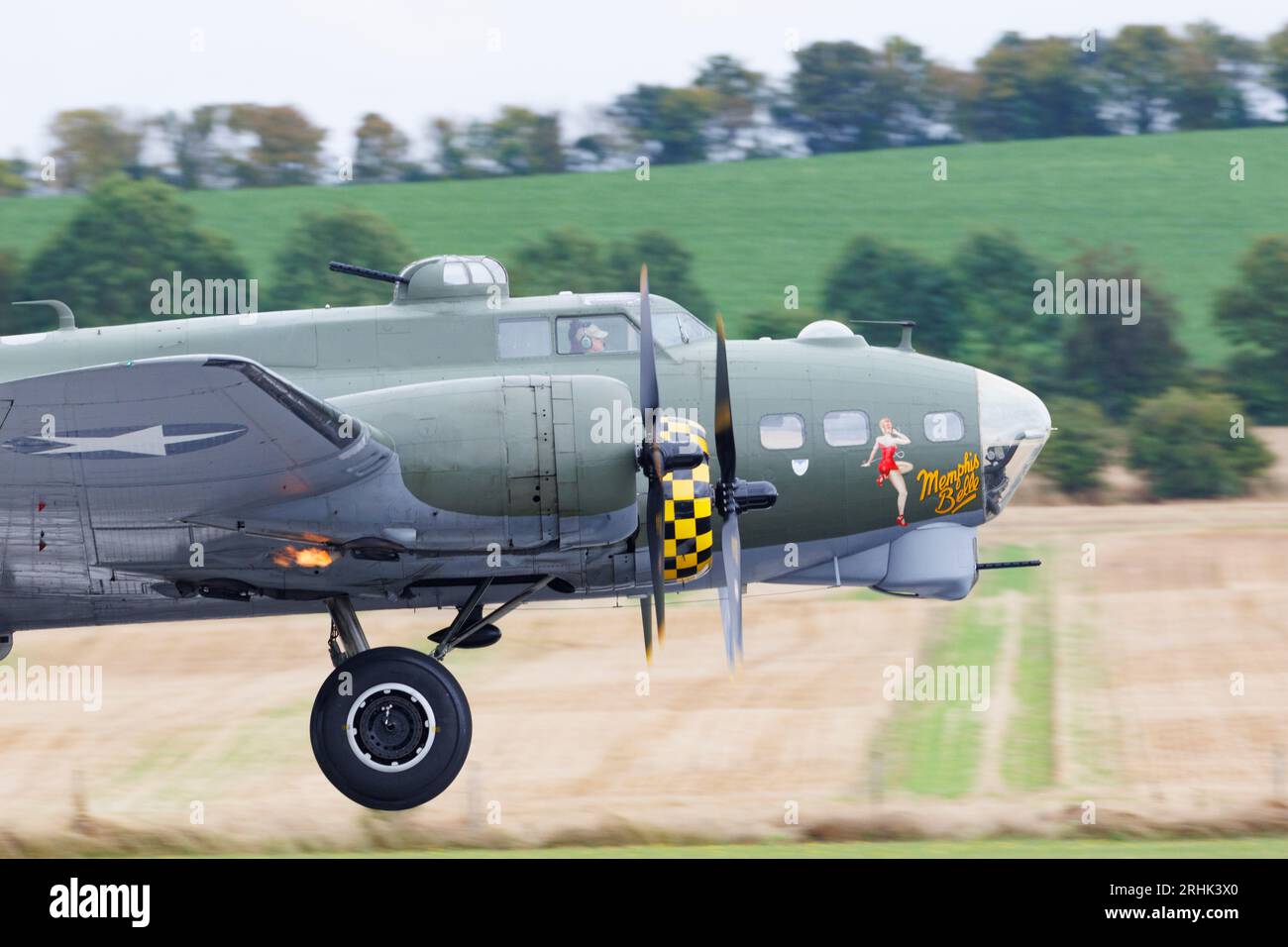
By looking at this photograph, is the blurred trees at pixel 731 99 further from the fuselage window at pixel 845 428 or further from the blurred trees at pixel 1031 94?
the fuselage window at pixel 845 428

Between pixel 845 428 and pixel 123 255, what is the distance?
35.9 meters

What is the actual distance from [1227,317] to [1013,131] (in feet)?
80.4

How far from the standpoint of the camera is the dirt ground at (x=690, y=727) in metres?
16.5

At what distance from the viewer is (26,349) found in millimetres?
15766

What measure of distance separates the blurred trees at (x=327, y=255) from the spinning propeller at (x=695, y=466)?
104ft

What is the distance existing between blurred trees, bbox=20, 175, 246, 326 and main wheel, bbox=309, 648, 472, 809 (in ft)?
107

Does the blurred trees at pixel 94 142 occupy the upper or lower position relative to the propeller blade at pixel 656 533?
upper

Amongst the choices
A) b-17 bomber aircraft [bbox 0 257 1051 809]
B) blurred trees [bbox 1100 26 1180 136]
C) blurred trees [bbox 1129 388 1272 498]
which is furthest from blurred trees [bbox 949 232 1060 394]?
b-17 bomber aircraft [bbox 0 257 1051 809]

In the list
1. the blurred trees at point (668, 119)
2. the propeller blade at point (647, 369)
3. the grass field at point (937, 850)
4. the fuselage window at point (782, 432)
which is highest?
the blurred trees at point (668, 119)

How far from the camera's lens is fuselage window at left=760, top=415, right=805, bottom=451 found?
15.8m

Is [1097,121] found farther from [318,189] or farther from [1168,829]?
[1168,829]

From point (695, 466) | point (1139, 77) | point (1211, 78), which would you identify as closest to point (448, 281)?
point (695, 466)
